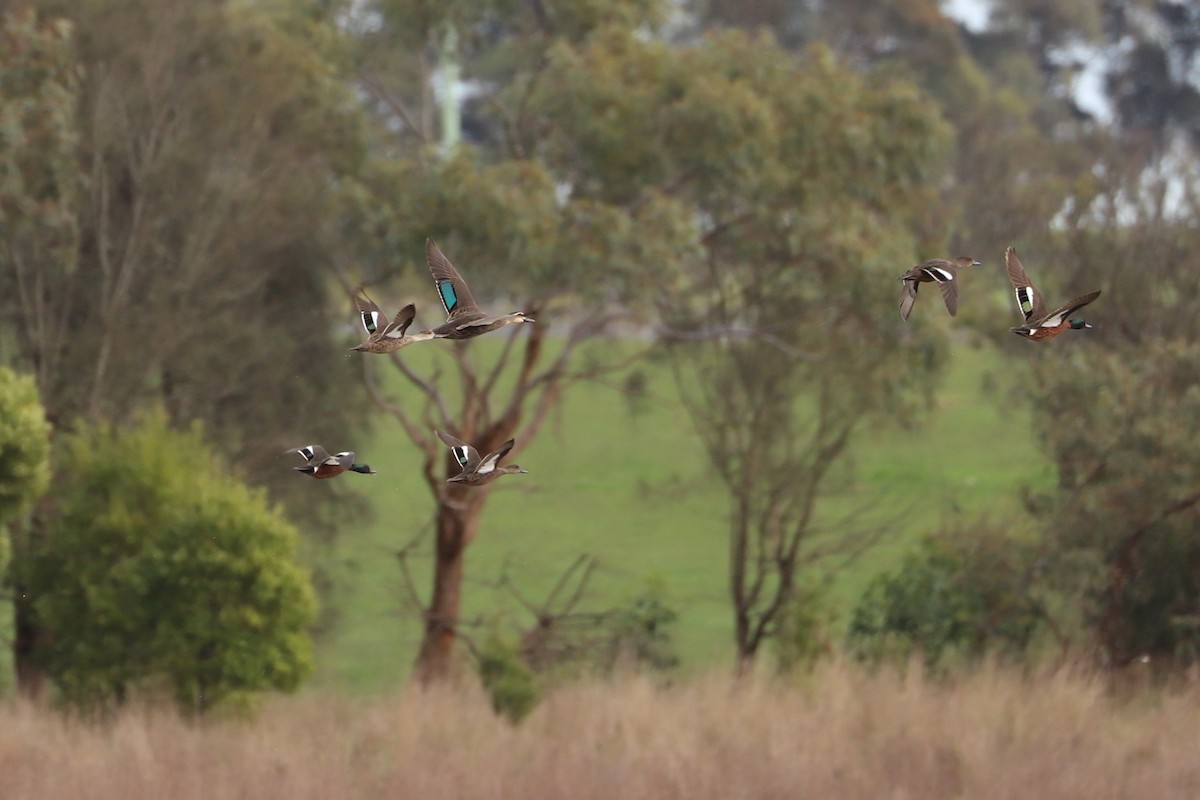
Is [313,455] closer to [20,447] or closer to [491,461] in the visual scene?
[491,461]

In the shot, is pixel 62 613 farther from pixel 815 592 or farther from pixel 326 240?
pixel 815 592

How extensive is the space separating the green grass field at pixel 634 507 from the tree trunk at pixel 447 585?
421 millimetres

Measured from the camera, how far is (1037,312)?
214 inches

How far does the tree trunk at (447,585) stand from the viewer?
20.3m

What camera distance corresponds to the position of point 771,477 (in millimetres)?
21609

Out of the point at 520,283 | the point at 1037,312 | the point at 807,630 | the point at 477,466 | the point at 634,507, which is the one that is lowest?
the point at 807,630

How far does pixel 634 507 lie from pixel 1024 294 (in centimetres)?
2896

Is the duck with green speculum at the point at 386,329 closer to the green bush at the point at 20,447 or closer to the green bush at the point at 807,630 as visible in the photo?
the green bush at the point at 20,447

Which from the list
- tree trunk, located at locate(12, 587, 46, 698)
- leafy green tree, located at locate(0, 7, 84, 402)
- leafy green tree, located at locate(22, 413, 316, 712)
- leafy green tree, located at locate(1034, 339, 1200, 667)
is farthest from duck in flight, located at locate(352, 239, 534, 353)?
tree trunk, located at locate(12, 587, 46, 698)

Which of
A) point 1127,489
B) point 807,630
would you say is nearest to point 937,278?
point 1127,489

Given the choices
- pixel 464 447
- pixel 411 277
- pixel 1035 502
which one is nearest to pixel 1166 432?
pixel 1035 502

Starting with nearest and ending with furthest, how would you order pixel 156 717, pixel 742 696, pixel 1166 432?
pixel 156 717 → pixel 742 696 → pixel 1166 432

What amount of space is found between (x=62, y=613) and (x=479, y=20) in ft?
26.1

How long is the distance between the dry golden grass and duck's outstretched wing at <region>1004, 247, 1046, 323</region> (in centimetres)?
673
